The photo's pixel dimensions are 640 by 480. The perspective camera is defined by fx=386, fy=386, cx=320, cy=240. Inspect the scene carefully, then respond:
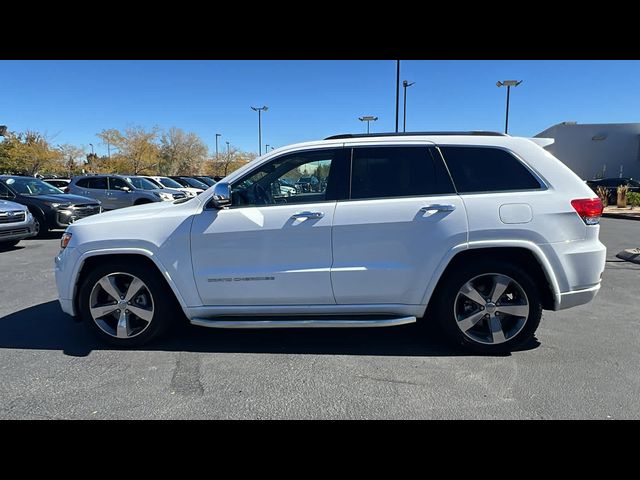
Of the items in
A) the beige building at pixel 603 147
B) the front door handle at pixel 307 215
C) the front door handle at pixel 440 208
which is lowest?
the front door handle at pixel 307 215

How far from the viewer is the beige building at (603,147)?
33500 mm

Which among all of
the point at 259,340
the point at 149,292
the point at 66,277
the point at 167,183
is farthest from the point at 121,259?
the point at 167,183

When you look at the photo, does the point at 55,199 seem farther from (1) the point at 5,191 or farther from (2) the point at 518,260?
(2) the point at 518,260

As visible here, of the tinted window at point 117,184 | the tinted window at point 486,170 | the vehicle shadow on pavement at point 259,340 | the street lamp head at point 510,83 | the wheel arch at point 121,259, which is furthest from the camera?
the street lamp head at point 510,83

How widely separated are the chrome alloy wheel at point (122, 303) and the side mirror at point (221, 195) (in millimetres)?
1024

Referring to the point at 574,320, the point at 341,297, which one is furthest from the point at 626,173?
the point at 341,297

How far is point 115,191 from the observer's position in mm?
14602

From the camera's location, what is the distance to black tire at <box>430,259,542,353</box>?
3.27 meters

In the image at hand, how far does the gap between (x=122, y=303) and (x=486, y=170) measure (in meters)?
3.47

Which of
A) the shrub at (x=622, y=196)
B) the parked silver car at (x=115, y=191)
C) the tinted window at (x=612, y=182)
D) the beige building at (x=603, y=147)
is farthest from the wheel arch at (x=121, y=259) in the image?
the beige building at (x=603, y=147)

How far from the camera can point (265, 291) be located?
338 cm

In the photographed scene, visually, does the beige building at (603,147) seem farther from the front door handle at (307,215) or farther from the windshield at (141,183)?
the front door handle at (307,215)
